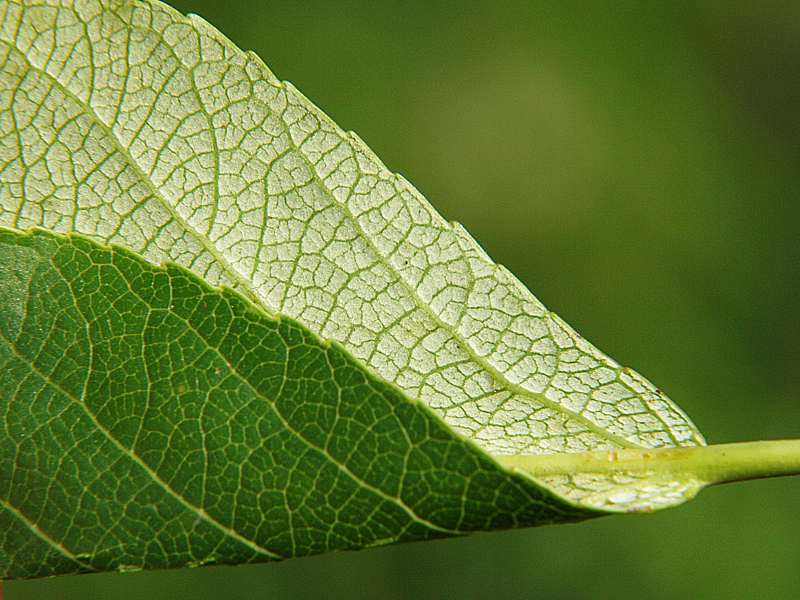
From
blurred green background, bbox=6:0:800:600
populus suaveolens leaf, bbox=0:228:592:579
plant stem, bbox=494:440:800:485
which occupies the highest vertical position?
blurred green background, bbox=6:0:800:600

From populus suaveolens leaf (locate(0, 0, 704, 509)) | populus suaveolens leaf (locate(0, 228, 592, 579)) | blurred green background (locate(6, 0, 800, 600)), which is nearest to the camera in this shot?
populus suaveolens leaf (locate(0, 228, 592, 579))

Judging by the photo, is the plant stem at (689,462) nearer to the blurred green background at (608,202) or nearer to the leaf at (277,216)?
the leaf at (277,216)

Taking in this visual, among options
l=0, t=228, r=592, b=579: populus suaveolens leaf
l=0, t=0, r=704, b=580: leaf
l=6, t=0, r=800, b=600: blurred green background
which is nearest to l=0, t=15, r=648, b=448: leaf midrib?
l=0, t=0, r=704, b=580: leaf

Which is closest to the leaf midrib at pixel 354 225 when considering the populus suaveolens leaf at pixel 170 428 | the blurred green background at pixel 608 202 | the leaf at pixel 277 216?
the leaf at pixel 277 216

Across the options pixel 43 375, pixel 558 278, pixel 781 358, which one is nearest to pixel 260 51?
pixel 558 278

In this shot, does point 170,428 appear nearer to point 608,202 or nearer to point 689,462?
point 689,462

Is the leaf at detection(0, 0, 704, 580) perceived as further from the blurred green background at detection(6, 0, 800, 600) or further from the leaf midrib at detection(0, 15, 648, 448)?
the blurred green background at detection(6, 0, 800, 600)

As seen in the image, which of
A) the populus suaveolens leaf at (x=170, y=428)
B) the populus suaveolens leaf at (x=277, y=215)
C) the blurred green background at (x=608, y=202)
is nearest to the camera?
the populus suaveolens leaf at (x=170, y=428)

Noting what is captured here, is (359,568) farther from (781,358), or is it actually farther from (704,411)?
(781,358)
